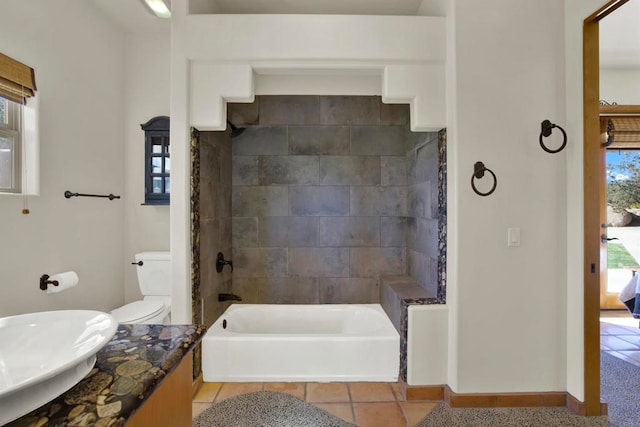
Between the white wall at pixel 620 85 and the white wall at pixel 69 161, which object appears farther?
the white wall at pixel 620 85

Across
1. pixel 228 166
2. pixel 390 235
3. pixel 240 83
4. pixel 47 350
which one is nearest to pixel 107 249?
pixel 228 166

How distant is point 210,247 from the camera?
2.49 m

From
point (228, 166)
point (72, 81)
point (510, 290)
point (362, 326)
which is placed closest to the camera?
point (510, 290)

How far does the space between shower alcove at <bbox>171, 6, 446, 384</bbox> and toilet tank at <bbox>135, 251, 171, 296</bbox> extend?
19.4 inches

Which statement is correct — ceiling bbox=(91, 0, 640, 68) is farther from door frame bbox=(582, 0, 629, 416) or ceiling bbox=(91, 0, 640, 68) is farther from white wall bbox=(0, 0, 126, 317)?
door frame bbox=(582, 0, 629, 416)

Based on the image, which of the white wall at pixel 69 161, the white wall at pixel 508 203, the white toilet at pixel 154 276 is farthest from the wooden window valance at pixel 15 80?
the white wall at pixel 508 203

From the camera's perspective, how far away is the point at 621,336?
3115 mm

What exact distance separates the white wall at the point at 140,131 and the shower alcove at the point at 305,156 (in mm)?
675

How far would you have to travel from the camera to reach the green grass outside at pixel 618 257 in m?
3.90

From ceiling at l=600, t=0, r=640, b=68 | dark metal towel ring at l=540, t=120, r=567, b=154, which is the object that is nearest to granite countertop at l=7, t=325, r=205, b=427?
dark metal towel ring at l=540, t=120, r=567, b=154

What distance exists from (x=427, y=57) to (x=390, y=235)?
1657mm

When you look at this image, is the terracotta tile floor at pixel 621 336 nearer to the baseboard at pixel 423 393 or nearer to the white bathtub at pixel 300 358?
the baseboard at pixel 423 393

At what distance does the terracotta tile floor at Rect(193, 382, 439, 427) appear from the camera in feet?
A: 6.23

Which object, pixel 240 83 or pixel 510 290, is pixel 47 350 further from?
pixel 510 290
